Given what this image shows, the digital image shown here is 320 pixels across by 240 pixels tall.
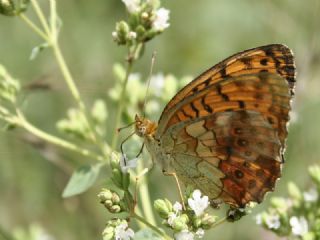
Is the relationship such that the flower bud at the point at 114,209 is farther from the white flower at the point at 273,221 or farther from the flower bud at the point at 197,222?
the white flower at the point at 273,221

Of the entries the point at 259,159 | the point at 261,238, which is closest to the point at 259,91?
the point at 259,159

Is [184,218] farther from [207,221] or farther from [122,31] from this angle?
[122,31]

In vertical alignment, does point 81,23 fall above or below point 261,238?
above

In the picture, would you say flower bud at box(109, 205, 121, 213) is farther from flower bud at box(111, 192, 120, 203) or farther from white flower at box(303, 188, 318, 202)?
white flower at box(303, 188, 318, 202)

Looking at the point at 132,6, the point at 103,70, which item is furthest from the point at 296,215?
the point at 103,70

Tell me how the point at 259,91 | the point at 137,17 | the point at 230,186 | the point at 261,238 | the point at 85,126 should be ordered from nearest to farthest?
the point at 259,91
the point at 230,186
the point at 137,17
the point at 85,126
the point at 261,238

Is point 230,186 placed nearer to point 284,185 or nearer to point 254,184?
point 254,184

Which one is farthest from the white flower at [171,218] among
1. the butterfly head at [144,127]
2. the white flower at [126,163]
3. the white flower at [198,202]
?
the butterfly head at [144,127]

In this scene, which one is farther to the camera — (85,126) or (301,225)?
(85,126)
